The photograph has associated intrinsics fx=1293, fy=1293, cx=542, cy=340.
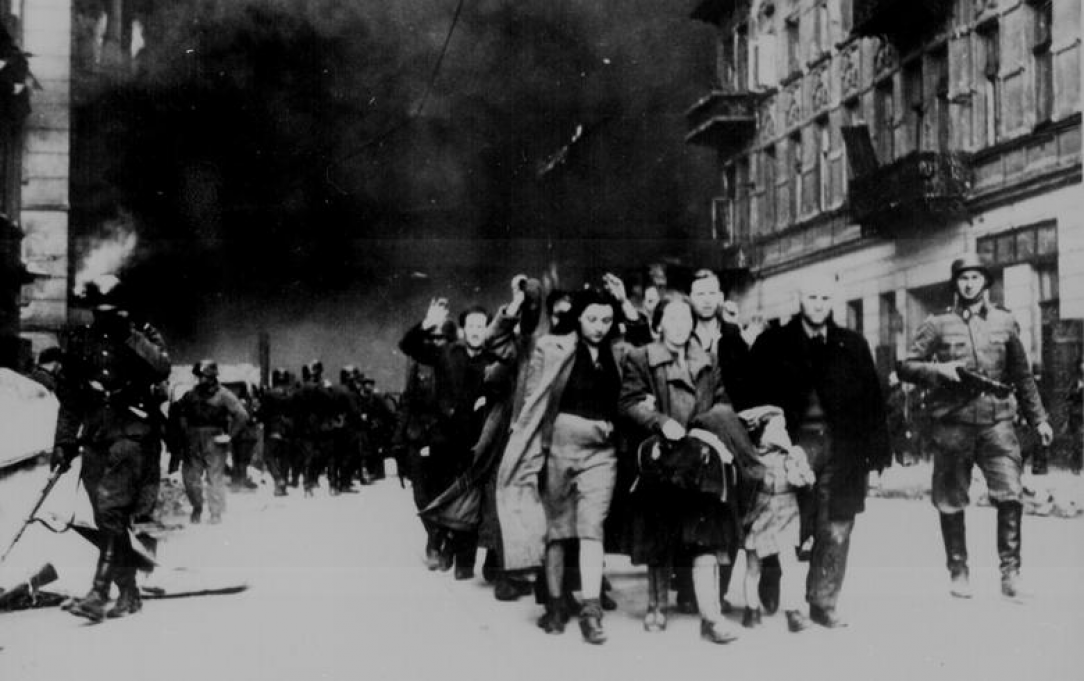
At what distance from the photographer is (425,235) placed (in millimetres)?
44062

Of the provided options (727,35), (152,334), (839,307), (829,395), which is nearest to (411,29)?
(839,307)

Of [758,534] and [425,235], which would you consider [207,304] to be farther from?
[758,534]

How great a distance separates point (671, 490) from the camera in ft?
24.6

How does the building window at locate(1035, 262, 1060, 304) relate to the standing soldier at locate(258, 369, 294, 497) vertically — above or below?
above

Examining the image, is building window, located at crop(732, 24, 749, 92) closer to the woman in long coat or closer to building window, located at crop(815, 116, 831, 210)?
building window, located at crop(815, 116, 831, 210)

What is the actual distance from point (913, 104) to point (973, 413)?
64.1 feet

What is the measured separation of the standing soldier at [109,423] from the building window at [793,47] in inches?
1070

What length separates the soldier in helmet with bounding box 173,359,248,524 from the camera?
15766mm

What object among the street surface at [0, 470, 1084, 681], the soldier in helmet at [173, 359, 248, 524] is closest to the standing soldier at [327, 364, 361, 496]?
the soldier in helmet at [173, 359, 248, 524]

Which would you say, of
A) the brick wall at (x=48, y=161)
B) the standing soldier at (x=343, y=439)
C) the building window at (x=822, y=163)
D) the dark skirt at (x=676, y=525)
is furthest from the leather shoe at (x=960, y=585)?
the building window at (x=822, y=163)

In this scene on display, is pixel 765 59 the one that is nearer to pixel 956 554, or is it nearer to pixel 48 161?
pixel 48 161

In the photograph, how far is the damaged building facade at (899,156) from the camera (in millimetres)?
20562

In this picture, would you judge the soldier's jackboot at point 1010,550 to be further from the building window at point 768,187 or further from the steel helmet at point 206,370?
the building window at point 768,187

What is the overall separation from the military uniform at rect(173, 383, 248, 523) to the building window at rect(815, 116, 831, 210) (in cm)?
1861
